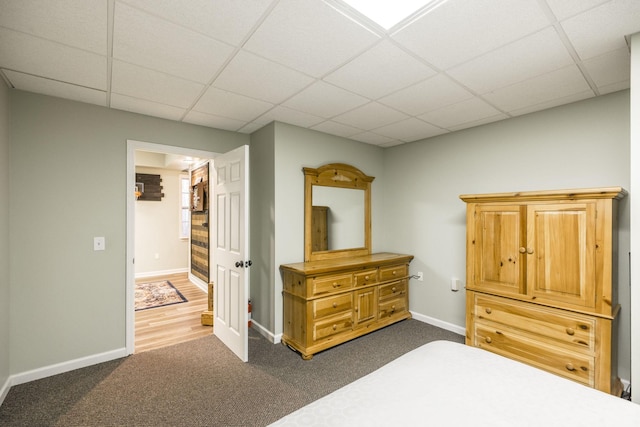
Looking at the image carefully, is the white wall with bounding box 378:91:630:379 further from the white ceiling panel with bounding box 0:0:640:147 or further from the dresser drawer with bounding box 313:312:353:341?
the dresser drawer with bounding box 313:312:353:341

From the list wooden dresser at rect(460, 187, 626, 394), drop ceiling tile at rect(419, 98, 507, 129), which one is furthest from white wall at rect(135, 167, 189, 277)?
wooden dresser at rect(460, 187, 626, 394)

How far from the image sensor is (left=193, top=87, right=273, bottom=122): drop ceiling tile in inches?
100

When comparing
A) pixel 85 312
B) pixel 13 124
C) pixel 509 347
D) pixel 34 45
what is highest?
pixel 34 45

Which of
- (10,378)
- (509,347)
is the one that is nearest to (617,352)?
(509,347)

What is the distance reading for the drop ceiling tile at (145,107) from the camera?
2.62 meters

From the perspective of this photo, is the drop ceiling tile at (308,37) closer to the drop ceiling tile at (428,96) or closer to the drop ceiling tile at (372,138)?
the drop ceiling tile at (428,96)

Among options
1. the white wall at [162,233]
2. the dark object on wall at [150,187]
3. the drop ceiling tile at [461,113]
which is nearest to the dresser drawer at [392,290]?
the drop ceiling tile at [461,113]

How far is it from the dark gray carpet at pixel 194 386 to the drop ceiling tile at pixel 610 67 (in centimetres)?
282

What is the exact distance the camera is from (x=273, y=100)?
266cm

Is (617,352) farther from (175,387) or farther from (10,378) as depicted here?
(10,378)

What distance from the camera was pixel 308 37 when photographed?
1.73 metres

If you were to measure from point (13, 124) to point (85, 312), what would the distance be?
170 cm

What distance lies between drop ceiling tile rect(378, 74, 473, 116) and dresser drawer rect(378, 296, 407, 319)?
7.42 feet

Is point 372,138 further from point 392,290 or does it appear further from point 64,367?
point 64,367
